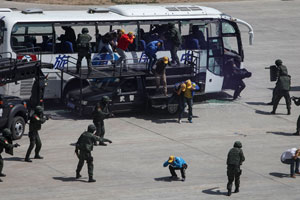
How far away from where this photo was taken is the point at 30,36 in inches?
1109

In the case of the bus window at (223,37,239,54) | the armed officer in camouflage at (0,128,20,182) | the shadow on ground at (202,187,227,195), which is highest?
the bus window at (223,37,239,54)

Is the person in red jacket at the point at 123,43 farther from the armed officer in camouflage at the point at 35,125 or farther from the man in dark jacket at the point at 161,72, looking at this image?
the armed officer in camouflage at the point at 35,125

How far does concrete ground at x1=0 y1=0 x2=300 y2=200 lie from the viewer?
19781 millimetres

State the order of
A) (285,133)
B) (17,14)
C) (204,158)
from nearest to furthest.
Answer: (204,158)
(285,133)
(17,14)

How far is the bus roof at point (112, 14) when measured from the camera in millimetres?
28438

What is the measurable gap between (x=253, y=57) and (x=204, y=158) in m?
17.7

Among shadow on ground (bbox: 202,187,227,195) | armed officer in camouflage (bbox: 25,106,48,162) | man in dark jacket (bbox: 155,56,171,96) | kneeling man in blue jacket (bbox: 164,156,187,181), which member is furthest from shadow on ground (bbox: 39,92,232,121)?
shadow on ground (bbox: 202,187,227,195)

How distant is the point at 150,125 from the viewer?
27.3 m

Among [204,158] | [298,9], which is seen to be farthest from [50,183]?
Answer: [298,9]

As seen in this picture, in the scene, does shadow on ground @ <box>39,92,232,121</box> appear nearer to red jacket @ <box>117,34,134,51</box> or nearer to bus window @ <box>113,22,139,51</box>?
red jacket @ <box>117,34,134,51</box>

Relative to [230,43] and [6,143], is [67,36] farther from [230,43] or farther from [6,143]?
[6,143]

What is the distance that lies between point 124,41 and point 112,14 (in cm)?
183

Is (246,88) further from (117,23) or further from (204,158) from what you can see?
(204,158)

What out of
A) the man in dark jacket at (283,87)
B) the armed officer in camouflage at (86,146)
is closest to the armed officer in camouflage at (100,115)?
the armed officer in camouflage at (86,146)
